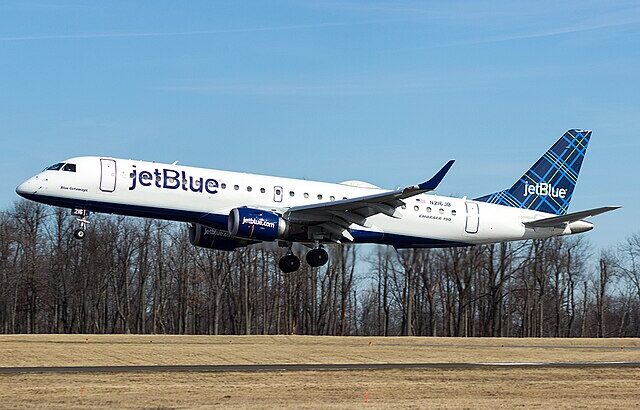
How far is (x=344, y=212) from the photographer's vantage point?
4516 centimetres

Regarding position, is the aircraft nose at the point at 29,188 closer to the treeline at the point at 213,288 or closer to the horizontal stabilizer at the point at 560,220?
the horizontal stabilizer at the point at 560,220

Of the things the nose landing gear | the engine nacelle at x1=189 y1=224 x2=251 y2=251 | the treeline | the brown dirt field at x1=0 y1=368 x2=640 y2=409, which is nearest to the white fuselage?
the nose landing gear

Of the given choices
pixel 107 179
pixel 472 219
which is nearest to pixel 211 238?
pixel 107 179

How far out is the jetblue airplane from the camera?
138 ft

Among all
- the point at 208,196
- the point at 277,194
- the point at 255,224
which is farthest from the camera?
the point at 277,194

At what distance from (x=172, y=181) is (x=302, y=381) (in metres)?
12.4

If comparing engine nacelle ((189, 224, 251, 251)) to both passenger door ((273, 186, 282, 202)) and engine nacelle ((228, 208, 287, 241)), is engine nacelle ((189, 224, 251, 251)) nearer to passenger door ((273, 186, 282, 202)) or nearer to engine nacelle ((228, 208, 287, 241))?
passenger door ((273, 186, 282, 202))

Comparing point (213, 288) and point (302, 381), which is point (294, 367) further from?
point (213, 288)

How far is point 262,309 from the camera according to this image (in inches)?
4144

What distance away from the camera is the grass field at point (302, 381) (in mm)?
28438

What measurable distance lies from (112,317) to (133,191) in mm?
62773

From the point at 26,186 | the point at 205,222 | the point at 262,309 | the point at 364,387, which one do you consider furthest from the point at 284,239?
the point at 262,309

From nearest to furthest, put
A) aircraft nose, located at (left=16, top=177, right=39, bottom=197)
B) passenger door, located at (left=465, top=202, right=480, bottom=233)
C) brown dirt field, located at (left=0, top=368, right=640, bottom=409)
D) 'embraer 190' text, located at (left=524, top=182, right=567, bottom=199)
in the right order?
brown dirt field, located at (left=0, top=368, right=640, bottom=409)
aircraft nose, located at (left=16, top=177, right=39, bottom=197)
passenger door, located at (left=465, top=202, right=480, bottom=233)
'embraer 190' text, located at (left=524, top=182, right=567, bottom=199)

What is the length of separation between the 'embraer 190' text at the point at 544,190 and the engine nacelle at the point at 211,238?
48.5 ft
